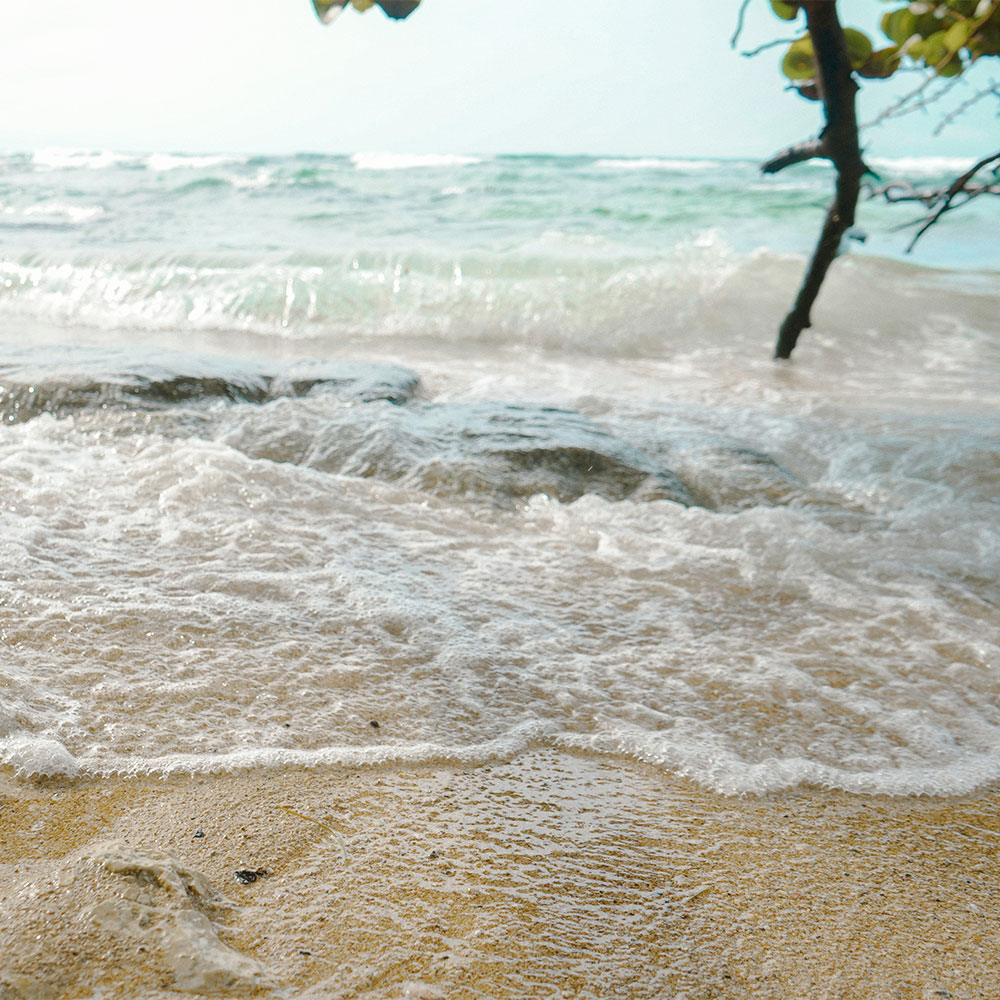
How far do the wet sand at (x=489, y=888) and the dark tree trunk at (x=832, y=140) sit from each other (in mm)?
2503

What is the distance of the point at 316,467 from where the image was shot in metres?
3.22

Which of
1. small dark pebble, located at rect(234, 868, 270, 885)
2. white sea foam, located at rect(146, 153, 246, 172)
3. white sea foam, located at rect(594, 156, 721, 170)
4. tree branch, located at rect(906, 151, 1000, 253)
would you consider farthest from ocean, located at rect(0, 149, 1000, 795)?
A: white sea foam, located at rect(594, 156, 721, 170)

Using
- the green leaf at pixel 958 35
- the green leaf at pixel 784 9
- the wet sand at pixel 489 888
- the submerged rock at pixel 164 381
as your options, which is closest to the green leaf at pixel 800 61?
the green leaf at pixel 784 9

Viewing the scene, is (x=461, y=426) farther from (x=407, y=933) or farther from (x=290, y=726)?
(x=407, y=933)

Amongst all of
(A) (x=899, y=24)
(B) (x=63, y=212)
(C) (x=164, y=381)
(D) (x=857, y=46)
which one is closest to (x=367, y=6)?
(A) (x=899, y=24)

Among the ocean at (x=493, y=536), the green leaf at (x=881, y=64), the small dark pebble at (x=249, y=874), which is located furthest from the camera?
the green leaf at (x=881, y=64)

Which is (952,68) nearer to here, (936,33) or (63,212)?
(936,33)

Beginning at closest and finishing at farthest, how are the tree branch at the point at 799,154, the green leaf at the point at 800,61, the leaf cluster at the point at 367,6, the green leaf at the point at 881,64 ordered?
the leaf cluster at the point at 367,6 < the green leaf at the point at 881,64 < the green leaf at the point at 800,61 < the tree branch at the point at 799,154

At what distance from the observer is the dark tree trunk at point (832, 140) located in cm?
310

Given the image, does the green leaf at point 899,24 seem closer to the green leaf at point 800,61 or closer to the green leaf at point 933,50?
the green leaf at point 933,50

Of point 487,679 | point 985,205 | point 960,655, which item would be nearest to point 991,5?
point 960,655

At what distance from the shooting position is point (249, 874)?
1.23 meters

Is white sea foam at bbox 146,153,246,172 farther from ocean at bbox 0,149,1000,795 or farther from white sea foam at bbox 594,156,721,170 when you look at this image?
ocean at bbox 0,149,1000,795

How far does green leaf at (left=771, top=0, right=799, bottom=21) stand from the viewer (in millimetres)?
2756
